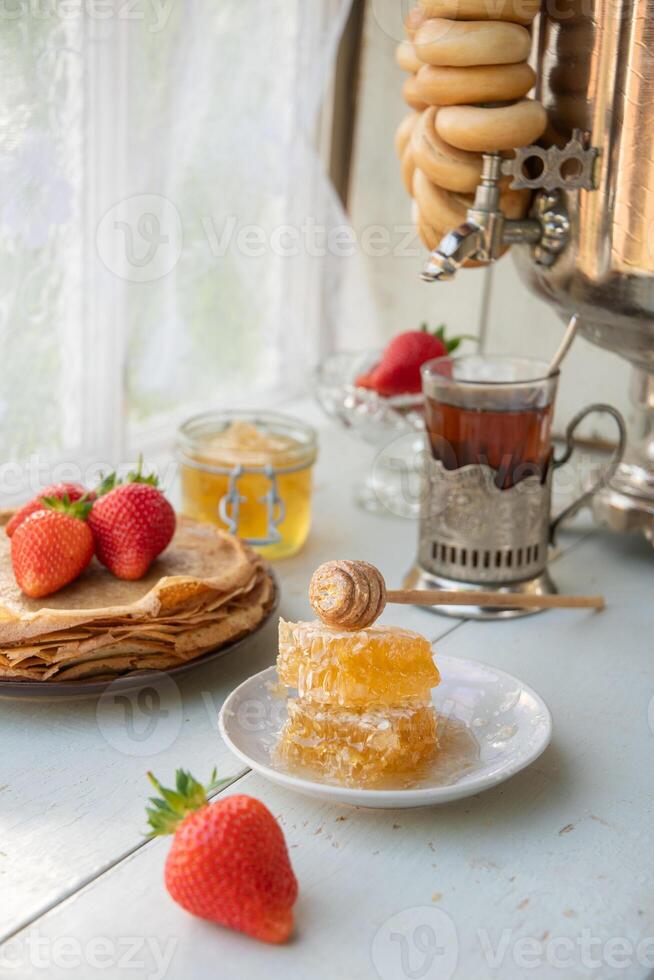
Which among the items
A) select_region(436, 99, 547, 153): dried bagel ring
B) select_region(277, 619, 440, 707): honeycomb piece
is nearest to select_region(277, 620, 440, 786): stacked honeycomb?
select_region(277, 619, 440, 707): honeycomb piece

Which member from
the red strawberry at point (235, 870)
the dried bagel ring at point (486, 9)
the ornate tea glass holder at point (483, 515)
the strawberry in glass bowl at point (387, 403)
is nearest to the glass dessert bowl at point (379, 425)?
the strawberry in glass bowl at point (387, 403)

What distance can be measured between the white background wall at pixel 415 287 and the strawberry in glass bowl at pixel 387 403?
0.94 feet

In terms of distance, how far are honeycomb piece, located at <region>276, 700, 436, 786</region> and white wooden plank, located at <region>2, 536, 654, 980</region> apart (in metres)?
0.03

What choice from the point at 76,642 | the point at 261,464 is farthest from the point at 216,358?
the point at 76,642

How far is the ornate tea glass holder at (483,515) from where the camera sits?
3.52ft

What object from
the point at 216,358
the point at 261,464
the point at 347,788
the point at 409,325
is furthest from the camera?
the point at 409,325

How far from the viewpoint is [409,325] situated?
1.77 m

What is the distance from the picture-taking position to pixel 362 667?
77 cm

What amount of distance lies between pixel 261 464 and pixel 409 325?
2.14 feet

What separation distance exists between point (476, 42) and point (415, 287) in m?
0.74

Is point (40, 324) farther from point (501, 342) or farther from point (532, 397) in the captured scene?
point (501, 342)

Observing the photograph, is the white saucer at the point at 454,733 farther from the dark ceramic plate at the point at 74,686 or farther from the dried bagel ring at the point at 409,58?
the dried bagel ring at the point at 409,58

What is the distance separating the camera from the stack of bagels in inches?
39.9

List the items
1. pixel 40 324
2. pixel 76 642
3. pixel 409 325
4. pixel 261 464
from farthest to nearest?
pixel 409 325, pixel 40 324, pixel 261 464, pixel 76 642
